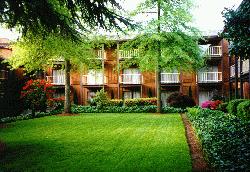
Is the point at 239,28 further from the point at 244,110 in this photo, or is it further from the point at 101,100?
the point at 101,100

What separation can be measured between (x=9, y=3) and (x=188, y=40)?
22.8m

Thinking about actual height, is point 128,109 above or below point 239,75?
below

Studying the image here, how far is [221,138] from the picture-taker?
8.30m

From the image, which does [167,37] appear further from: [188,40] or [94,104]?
[94,104]

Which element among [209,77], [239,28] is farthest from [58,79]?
[239,28]

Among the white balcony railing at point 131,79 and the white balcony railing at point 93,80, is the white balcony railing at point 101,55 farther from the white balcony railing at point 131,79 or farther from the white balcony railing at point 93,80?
the white balcony railing at point 131,79

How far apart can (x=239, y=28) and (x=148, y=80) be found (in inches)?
1077

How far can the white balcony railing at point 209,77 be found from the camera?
38688 mm

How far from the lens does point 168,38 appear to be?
94.8ft

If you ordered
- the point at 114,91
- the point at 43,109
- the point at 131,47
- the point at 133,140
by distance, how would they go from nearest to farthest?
1. the point at 133,140
2. the point at 131,47
3. the point at 43,109
4. the point at 114,91

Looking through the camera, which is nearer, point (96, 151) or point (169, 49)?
point (96, 151)

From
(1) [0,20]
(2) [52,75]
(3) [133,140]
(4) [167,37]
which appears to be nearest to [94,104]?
(2) [52,75]

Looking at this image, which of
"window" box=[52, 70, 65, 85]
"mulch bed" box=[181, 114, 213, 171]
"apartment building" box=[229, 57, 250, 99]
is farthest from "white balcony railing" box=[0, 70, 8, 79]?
"mulch bed" box=[181, 114, 213, 171]

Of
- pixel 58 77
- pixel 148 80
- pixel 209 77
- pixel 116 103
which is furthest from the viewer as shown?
pixel 58 77
